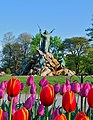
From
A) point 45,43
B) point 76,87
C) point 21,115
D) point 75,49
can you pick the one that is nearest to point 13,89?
point 21,115

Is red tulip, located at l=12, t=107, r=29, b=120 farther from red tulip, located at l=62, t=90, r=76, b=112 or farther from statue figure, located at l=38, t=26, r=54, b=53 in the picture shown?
statue figure, located at l=38, t=26, r=54, b=53

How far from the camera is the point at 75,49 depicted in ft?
236

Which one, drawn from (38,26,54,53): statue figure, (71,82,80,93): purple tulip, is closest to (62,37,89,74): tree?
(38,26,54,53): statue figure

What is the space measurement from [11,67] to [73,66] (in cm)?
1329

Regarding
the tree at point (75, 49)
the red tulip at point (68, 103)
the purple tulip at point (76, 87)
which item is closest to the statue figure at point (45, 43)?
the tree at point (75, 49)

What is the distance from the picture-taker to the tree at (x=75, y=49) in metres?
71.3

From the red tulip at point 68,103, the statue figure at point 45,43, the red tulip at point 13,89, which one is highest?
the statue figure at point 45,43

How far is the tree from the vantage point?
234ft

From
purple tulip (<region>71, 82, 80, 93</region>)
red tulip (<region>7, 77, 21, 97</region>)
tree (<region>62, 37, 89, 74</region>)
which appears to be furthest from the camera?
tree (<region>62, 37, 89, 74</region>)

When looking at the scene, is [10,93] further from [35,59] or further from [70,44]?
[70,44]

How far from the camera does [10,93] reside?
2.60 meters

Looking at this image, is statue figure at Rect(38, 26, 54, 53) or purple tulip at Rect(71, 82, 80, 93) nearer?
purple tulip at Rect(71, 82, 80, 93)

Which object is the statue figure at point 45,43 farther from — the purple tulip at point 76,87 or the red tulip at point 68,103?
the red tulip at point 68,103

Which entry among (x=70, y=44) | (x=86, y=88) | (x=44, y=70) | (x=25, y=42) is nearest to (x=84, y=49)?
(x=70, y=44)
